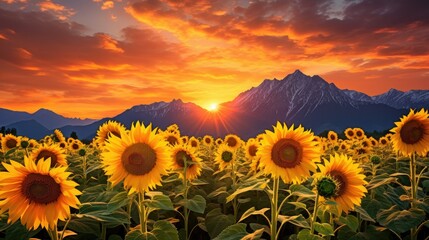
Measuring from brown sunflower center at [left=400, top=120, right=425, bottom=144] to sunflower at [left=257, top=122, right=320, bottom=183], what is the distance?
275cm

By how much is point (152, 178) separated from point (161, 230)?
80cm

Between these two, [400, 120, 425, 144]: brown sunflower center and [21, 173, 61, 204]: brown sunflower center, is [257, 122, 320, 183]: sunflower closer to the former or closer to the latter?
[400, 120, 425, 144]: brown sunflower center

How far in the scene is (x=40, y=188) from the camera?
13.8 ft

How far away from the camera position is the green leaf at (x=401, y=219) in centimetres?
524

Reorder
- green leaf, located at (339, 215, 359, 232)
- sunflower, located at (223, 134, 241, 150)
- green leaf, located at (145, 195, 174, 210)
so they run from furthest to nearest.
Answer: sunflower, located at (223, 134, 241, 150), green leaf, located at (339, 215, 359, 232), green leaf, located at (145, 195, 174, 210)

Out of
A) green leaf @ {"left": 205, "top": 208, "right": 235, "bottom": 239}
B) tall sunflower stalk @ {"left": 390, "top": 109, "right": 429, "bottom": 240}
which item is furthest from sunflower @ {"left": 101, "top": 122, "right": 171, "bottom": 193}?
tall sunflower stalk @ {"left": 390, "top": 109, "right": 429, "bottom": 240}

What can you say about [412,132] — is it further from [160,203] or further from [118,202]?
[118,202]

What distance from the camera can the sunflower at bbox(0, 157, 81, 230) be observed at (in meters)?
4.15

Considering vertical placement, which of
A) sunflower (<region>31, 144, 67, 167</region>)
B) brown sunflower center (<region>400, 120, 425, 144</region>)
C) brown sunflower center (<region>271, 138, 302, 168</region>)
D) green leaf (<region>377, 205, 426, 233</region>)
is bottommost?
green leaf (<region>377, 205, 426, 233</region>)

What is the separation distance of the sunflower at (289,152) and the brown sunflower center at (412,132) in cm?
275

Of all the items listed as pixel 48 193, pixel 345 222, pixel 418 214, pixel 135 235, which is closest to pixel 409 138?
pixel 418 214

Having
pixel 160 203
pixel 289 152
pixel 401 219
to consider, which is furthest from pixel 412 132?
pixel 160 203

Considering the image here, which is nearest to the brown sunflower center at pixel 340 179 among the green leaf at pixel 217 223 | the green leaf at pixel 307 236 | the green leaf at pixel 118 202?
the green leaf at pixel 307 236

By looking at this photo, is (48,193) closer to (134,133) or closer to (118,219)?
(118,219)
